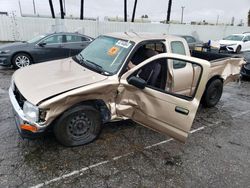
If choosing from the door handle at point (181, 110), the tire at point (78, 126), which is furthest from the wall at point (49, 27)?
the door handle at point (181, 110)

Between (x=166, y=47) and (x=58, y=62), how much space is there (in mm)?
2093

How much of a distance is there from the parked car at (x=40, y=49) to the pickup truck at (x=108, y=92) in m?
4.71

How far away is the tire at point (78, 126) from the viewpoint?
3037mm

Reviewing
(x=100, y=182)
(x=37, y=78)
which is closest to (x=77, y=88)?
(x=37, y=78)

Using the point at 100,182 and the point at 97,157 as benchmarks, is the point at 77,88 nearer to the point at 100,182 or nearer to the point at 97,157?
the point at 97,157

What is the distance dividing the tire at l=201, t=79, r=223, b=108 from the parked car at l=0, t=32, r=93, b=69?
5817 mm

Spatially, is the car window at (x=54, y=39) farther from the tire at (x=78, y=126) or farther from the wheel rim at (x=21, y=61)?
the tire at (x=78, y=126)

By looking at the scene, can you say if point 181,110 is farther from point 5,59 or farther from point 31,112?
point 5,59

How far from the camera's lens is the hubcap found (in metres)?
3.18

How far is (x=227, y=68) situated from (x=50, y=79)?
4148 mm

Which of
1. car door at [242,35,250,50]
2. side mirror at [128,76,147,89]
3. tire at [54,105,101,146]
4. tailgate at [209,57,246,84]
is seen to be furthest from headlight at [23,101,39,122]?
car door at [242,35,250,50]

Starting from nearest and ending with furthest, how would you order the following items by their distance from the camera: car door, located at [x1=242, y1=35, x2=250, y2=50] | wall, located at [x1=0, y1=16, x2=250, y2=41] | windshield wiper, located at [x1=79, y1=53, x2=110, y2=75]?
windshield wiper, located at [x1=79, y1=53, x2=110, y2=75] < wall, located at [x1=0, y1=16, x2=250, y2=41] < car door, located at [x1=242, y1=35, x2=250, y2=50]

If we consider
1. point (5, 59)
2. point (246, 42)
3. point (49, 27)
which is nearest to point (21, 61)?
point (5, 59)

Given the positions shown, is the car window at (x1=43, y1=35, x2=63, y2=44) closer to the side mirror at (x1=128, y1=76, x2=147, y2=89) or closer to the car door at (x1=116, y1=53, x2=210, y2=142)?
the car door at (x1=116, y1=53, x2=210, y2=142)
